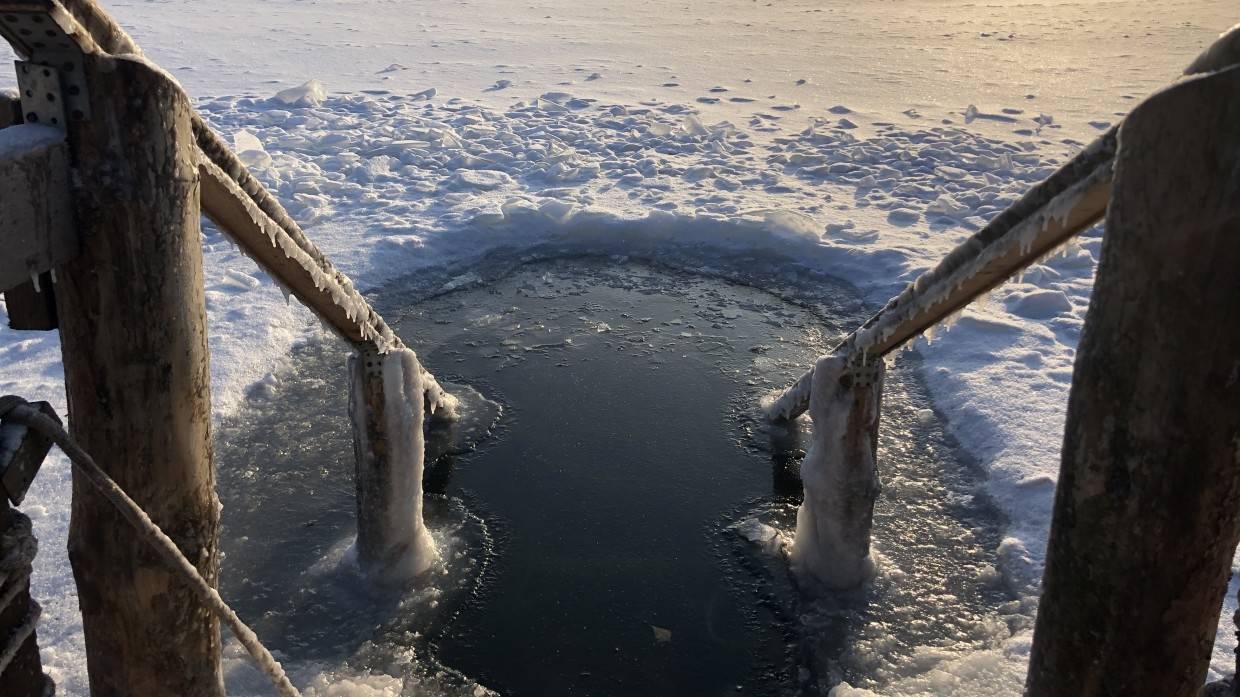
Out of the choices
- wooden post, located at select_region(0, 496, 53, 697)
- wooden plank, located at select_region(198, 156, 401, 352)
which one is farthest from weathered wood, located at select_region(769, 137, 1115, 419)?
A: wooden post, located at select_region(0, 496, 53, 697)

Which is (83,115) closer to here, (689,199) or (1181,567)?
(1181,567)

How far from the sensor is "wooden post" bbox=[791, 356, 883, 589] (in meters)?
4.54

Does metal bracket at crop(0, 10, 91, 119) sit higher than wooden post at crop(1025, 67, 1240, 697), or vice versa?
metal bracket at crop(0, 10, 91, 119)

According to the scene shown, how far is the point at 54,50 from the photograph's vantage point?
2.11 meters

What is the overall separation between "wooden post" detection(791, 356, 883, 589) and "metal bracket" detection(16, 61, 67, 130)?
337cm

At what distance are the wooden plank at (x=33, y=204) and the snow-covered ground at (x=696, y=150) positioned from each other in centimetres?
261

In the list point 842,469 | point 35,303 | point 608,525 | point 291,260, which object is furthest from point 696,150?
point 35,303

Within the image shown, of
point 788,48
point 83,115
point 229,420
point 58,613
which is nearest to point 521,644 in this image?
point 58,613

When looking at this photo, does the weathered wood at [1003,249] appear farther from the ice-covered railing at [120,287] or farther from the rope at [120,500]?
the rope at [120,500]

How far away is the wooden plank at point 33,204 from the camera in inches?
79.4

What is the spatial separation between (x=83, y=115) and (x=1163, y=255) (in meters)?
2.34

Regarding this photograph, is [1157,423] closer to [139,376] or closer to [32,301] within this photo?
[139,376]

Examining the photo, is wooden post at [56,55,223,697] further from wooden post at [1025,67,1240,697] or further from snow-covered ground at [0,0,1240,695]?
wooden post at [1025,67,1240,697]

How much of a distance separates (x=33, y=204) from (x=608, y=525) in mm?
3749
